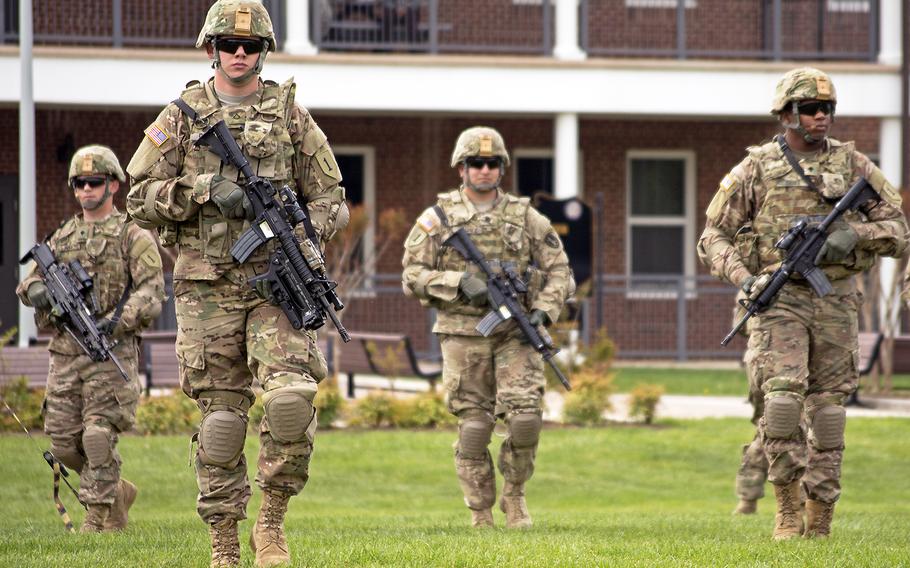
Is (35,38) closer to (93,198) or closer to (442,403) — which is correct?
(442,403)

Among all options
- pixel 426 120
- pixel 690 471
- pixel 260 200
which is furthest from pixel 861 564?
pixel 426 120

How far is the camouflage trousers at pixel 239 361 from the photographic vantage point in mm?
6238

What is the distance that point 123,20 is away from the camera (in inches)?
853

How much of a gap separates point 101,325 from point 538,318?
247 centimetres

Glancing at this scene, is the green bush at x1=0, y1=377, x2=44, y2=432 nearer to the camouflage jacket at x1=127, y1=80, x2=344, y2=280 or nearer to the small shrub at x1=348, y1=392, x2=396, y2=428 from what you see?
the small shrub at x1=348, y1=392, x2=396, y2=428

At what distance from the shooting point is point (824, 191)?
307 inches

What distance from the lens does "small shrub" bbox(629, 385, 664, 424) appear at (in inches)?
591

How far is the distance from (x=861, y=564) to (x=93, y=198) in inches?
188

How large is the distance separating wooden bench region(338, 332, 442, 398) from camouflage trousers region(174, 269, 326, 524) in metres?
8.94

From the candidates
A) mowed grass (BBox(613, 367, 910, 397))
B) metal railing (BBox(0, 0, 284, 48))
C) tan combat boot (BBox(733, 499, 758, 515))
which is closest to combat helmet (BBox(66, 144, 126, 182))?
tan combat boot (BBox(733, 499, 758, 515))

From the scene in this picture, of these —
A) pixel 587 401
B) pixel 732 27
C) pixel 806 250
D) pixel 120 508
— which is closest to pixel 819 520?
pixel 806 250

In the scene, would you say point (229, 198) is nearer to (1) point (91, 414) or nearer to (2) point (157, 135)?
Answer: (2) point (157, 135)

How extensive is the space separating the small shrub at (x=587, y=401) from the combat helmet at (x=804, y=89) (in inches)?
290

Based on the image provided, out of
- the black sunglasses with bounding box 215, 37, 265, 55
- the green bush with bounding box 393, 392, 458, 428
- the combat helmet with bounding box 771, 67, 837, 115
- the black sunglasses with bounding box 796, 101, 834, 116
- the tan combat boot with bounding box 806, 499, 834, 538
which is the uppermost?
the black sunglasses with bounding box 215, 37, 265, 55
